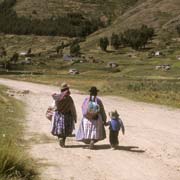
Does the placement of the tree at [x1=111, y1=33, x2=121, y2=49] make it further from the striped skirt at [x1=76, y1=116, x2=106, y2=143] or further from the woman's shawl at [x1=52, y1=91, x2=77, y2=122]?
the striped skirt at [x1=76, y1=116, x2=106, y2=143]

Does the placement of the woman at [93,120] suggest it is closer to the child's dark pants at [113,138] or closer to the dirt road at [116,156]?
the child's dark pants at [113,138]

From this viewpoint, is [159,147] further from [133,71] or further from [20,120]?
[133,71]

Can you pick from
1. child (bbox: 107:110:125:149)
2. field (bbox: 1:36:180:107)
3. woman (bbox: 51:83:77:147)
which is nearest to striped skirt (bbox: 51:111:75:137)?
woman (bbox: 51:83:77:147)

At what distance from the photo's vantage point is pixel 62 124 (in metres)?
14.4

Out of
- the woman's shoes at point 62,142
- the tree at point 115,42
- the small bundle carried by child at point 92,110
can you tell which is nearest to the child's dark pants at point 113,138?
the small bundle carried by child at point 92,110

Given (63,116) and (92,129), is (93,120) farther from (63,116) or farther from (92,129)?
(63,116)

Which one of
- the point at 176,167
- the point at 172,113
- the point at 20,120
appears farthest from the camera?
the point at 172,113

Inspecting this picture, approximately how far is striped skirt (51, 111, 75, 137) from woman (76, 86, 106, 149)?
537mm

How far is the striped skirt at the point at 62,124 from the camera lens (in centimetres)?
1435

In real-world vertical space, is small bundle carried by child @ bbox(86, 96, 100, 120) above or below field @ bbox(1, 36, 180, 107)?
above

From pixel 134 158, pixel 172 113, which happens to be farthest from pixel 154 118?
pixel 134 158

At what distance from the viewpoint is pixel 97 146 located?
1443 cm

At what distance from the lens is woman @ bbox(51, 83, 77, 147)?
564 inches

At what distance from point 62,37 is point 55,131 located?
175052mm
